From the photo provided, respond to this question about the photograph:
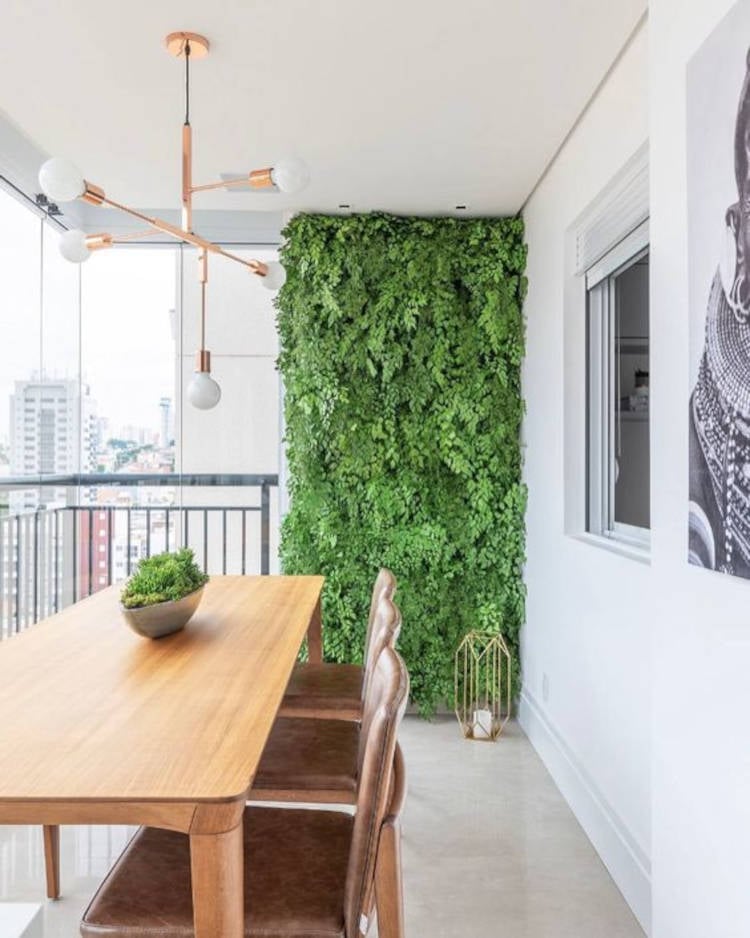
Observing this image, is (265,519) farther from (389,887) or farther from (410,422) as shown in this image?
(389,887)

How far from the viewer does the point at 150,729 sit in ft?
4.55

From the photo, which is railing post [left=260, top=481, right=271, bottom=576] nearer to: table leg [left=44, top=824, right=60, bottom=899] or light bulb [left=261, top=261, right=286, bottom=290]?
light bulb [left=261, top=261, right=286, bottom=290]

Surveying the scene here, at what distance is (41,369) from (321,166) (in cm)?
155

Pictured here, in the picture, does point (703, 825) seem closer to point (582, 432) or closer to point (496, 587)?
point (582, 432)

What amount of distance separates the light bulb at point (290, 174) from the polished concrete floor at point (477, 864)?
2.08 meters

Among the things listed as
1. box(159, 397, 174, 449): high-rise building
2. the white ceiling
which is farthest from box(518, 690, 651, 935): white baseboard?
the white ceiling

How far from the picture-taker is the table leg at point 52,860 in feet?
7.39

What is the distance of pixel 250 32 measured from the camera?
232cm

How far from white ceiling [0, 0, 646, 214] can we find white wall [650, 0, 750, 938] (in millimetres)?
679

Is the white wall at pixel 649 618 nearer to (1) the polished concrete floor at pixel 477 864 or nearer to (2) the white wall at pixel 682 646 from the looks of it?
(2) the white wall at pixel 682 646

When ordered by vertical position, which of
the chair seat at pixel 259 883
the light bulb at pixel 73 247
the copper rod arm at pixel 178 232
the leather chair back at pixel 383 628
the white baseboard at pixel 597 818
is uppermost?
the copper rod arm at pixel 178 232

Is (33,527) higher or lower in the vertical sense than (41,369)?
lower

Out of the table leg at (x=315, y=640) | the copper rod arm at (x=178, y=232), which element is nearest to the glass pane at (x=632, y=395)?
the table leg at (x=315, y=640)

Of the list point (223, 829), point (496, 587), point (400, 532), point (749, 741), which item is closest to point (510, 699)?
point (496, 587)
